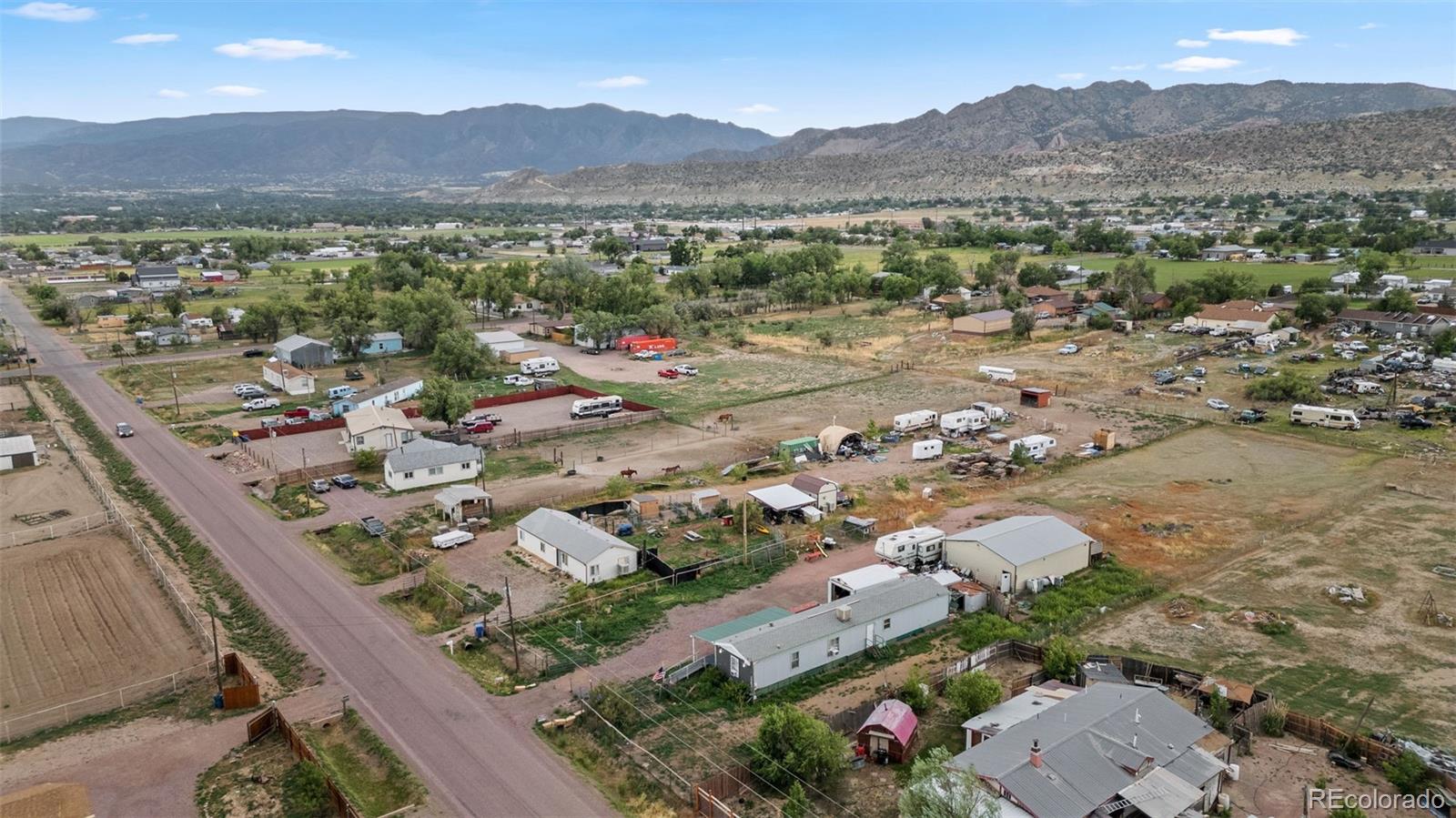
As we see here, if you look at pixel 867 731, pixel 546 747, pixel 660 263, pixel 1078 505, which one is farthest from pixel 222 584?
pixel 660 263

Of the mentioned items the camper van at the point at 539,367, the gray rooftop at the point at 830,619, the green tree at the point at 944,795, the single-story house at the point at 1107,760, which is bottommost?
the camper van at the point at 539,367

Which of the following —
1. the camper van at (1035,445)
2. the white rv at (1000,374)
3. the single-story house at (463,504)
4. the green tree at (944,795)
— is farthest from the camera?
the white rv at (1000,374)

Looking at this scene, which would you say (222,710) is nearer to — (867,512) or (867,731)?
(867,731)

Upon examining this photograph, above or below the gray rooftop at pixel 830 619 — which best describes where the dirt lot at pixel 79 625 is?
below

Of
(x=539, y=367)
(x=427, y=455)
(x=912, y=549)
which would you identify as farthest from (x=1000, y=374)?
(x=427, y=455)

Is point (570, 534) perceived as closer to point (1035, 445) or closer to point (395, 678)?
point (395, 678)

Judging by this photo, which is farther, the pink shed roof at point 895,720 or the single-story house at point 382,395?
the single-story house at point 382,395

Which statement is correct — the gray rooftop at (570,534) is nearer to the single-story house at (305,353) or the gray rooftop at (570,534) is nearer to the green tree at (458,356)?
the green tree at (458,356)

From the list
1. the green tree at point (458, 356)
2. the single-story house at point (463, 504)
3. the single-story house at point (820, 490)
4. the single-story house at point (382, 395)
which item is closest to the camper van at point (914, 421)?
the single-story house at point (820, 490)
